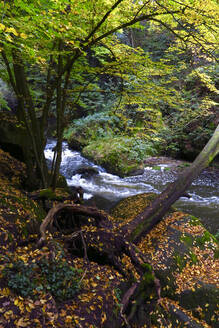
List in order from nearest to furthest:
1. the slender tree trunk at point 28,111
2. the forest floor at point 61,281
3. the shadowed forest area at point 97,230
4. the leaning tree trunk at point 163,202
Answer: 1. the forest floor at point 61,281
2. the shadowed forest area at point 97,230
3. the leaning tree trunk at point 163,202
4. the slender tree trunk at point 28,111

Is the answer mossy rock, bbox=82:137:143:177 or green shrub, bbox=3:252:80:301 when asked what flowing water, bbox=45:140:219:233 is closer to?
A: mossy rock, bbox=82:137:143:177

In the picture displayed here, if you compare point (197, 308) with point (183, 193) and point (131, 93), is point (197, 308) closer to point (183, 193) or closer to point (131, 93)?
point (183, 193)

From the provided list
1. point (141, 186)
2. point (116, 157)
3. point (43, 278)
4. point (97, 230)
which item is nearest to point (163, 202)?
point (97, 230)

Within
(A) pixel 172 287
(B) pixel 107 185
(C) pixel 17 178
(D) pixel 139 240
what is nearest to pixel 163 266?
(A) pixel 172 287

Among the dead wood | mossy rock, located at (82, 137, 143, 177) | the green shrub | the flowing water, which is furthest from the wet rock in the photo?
the green shrub

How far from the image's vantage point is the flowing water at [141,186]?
28.6ft

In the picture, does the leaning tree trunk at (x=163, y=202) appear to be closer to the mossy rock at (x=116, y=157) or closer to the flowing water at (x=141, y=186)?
the flowing water at (x=141, y=186)

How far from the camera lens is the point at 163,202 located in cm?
513

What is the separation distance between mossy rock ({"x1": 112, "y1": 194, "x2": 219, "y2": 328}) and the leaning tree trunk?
13.3 inches

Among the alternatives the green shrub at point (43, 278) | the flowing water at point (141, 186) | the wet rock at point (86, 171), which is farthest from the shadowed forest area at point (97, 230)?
the wet rock at point (86, 171)

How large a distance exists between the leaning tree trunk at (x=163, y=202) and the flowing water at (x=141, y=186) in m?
2.72

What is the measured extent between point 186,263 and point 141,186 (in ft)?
22.8

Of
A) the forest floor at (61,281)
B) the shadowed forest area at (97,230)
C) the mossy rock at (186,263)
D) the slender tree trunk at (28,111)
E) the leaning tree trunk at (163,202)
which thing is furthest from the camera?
the slender tree trunk at (28,111)

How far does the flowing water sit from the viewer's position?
28.6 feet
